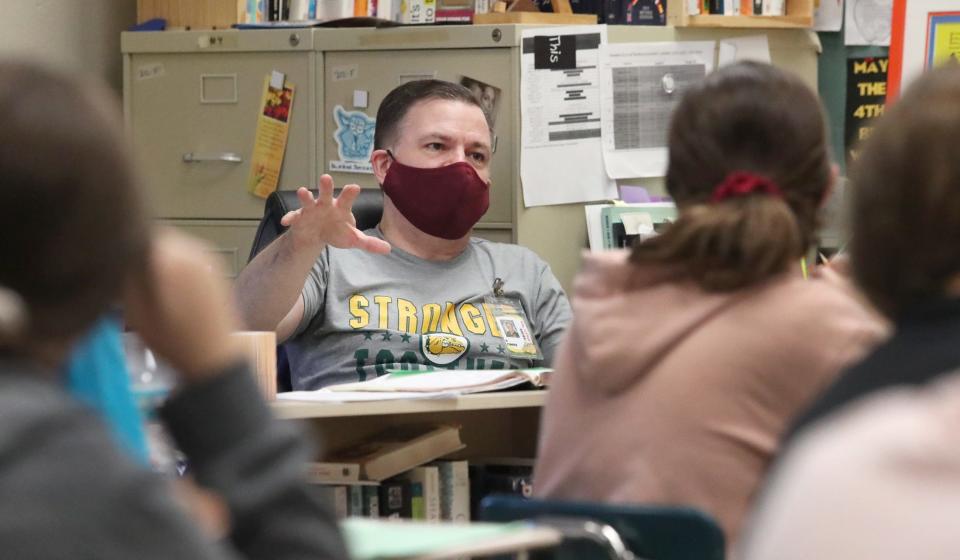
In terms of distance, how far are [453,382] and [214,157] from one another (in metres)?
1.88

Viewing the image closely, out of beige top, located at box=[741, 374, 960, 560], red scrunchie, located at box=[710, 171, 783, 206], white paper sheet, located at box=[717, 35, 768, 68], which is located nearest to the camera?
beige top, located at box=[741, 374, 960, 560]

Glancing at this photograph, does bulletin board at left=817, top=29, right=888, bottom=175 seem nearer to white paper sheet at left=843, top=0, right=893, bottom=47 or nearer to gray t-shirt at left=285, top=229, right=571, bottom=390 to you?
white paper sheet at left=843, top=0, right=893, bottom=47

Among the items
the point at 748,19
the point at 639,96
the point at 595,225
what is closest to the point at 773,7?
the point at 748,19

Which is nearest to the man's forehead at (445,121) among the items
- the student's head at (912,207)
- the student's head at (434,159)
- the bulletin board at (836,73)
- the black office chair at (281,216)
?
the student's head at (434,159)

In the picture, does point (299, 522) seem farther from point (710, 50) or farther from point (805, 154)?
point (710, 50)

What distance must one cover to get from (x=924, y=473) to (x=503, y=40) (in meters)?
3.09

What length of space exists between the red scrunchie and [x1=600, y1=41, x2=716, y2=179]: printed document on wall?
2207 millimetres

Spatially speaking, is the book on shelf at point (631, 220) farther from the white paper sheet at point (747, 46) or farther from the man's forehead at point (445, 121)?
the man's forehead at point (445, 121)

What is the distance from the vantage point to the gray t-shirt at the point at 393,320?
2812 millimetres

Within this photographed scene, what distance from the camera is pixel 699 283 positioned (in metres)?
1.60

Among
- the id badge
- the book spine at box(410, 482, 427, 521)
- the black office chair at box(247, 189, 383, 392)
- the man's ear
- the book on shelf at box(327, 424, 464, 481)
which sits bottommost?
the book spine at box(410, 482, 427, 521)

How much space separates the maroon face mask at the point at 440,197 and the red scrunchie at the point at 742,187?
4.63 feet

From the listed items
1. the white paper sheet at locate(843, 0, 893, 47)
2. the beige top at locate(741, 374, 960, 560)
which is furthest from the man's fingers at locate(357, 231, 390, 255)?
the white paper sheet at locate(843, 0, 893, 47)

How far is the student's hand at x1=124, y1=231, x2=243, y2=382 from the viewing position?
1081 millimetres
